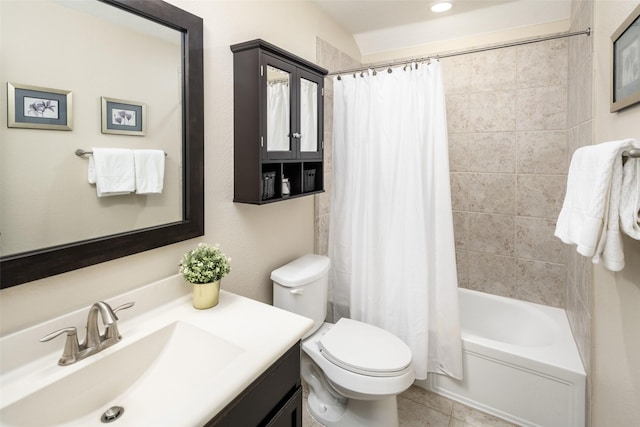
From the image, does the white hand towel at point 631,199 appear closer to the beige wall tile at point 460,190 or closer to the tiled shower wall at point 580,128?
the tiled shower wall at point 580,128

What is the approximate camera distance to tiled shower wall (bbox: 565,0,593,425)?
154 cm

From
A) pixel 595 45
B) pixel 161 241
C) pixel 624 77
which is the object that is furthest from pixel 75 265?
pixel 595 45

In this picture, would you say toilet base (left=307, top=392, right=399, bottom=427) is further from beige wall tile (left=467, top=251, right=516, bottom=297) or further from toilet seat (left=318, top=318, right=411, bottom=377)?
beige wall tile (left=467, top=251, right=516, bottom=297)

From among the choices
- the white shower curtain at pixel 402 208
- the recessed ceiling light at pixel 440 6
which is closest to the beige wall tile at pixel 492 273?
the white shower curtain at pixel 402 208

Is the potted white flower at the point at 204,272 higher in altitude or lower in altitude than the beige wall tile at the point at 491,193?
lower

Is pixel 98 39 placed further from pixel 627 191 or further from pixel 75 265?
pixel 627 191

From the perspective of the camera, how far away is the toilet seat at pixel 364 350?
152 centimetres

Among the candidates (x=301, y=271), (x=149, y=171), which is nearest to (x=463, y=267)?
(x=301, y=271)

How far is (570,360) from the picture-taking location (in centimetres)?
170

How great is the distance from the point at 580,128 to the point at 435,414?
1774 millimetres

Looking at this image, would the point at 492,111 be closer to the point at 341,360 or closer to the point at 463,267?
the point at 463,267

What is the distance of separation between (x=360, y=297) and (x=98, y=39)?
6.00ft

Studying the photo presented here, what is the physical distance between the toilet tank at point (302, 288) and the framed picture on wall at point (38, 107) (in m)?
1.10

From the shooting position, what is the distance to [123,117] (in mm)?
1124
